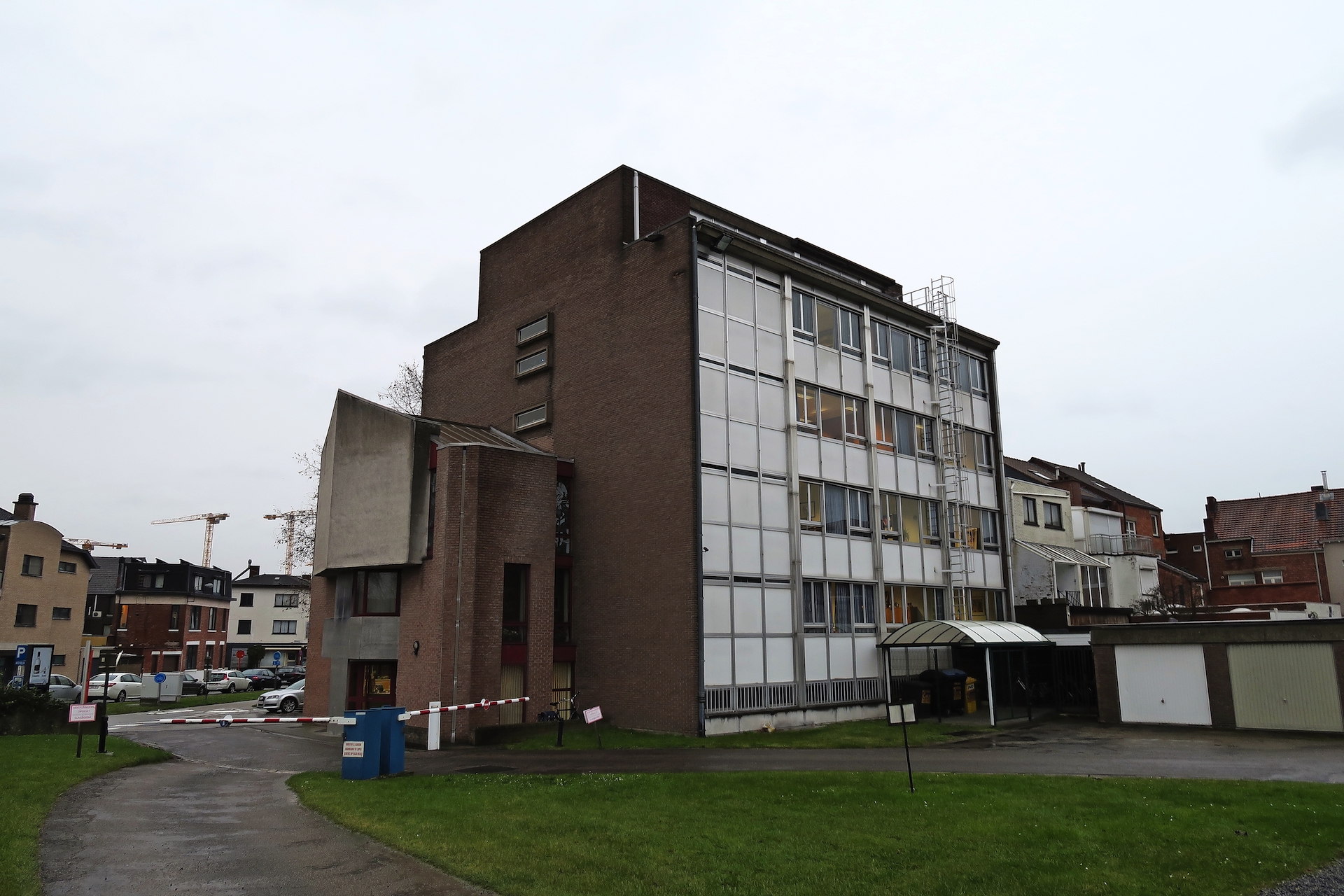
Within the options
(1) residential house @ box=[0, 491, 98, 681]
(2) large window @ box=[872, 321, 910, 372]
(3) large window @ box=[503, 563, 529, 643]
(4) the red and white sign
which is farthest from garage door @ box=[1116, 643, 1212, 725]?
(1) residential house @ box=[0, 491, 98, 681]

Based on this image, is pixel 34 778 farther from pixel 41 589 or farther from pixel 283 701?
pixel 41 589

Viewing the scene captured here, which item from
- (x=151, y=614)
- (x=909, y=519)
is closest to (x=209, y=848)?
(x=909, y=519)

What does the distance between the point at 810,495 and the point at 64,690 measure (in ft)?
116

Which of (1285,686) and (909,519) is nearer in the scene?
(1285,686)

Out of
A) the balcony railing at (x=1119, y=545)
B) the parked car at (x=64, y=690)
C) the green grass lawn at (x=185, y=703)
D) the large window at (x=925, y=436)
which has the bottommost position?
the green grass lawn at (x=185, y=703)

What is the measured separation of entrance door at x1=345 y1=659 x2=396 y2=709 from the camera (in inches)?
1085

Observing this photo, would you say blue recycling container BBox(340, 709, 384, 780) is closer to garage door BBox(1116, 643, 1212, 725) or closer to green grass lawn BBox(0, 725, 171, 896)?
Answer: green grass lawn BBox(0, 725, 171, 896)

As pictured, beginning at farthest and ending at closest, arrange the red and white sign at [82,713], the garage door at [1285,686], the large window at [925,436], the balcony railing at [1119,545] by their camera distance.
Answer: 1. the balcony railing at [1119,545]
2. the large window at [925,436]
3. the garage door at [1285,686]
4. the red and white sign at [82,713]

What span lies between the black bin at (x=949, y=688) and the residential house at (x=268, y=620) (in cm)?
6841

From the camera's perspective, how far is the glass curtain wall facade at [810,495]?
26172mm

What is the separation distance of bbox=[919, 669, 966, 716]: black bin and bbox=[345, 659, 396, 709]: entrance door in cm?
1668

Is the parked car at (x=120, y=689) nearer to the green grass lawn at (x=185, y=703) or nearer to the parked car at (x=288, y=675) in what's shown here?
the green grass lawn at (x=185, y=703)

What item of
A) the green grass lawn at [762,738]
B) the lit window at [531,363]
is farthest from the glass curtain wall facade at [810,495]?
the lit window at [531,363]

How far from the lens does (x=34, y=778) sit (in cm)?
1598
